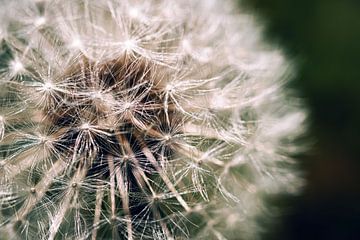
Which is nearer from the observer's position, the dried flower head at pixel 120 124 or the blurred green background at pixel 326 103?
the dried flower head at pixel 120 124

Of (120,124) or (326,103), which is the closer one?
(120,124)

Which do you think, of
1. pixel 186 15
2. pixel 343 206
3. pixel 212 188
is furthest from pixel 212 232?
pixel 343 206

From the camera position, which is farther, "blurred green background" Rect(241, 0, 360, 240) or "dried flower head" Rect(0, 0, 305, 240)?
"blurred green background" Rect(241, 0, 360, 240)

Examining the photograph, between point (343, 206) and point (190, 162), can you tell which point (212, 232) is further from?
point (343, 206)
